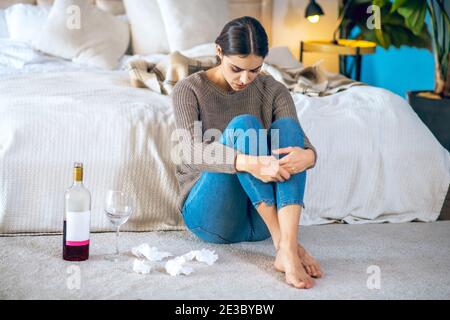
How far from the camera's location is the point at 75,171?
7.71 ft

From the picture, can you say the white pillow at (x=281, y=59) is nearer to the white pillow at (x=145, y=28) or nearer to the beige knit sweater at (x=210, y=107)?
the white pillow at (x=145, y=28)

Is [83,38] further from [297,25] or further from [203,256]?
[203,256]

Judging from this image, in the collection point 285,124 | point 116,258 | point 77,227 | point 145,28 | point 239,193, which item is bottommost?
point 116,258

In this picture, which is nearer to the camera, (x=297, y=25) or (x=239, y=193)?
(x=239, y=193)

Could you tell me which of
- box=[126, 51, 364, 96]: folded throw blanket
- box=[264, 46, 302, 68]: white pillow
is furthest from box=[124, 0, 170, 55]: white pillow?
box=[126, 51, 364, 96]: folded throw blanket

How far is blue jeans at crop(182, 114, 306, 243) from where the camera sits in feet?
7.61

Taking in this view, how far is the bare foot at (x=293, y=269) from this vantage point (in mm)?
2258

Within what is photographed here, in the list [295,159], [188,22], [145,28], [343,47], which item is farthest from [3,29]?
[295,159]

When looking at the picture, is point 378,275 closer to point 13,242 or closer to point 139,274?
point 139,274

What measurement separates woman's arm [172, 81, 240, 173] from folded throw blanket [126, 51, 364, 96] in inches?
29.4

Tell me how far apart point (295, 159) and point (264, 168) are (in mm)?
108

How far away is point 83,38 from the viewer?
4.08 meters
